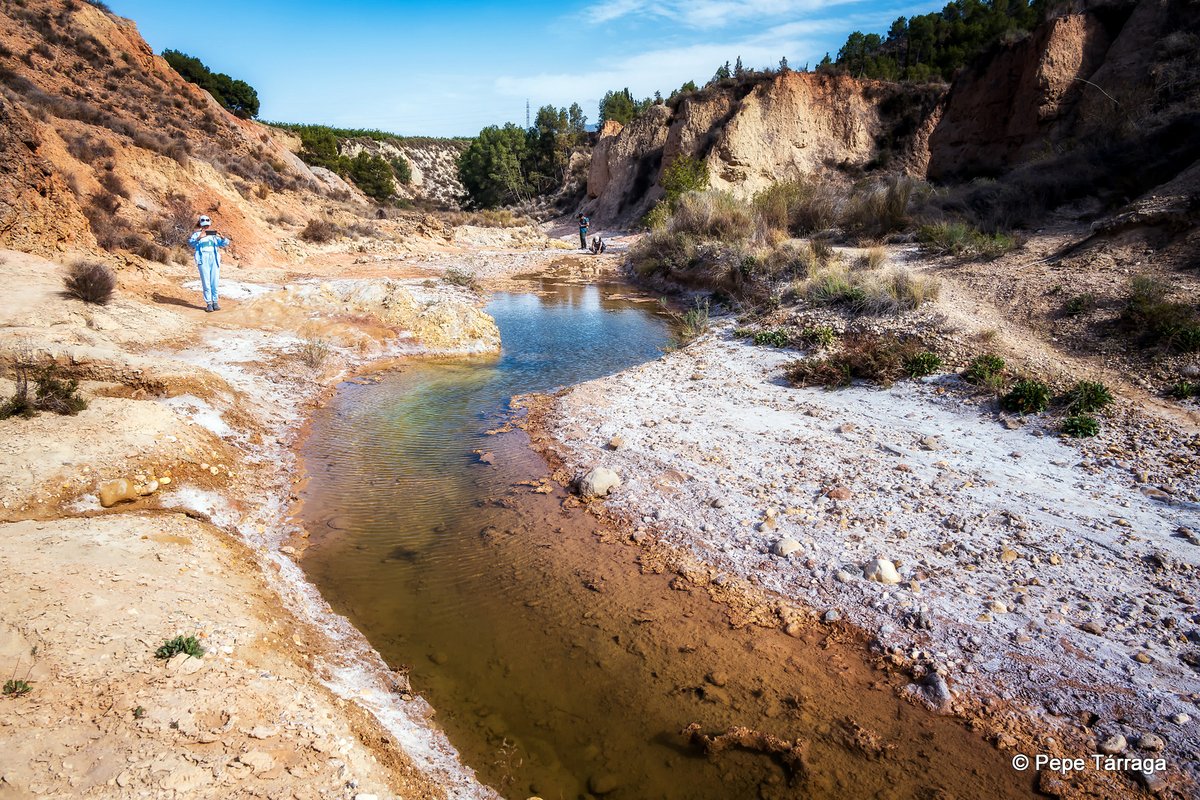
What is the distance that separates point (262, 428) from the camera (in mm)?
8016

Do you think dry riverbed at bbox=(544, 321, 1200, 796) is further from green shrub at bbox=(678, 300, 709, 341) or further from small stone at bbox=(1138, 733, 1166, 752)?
green shrub at bbox=(678, 300, 709, 341)

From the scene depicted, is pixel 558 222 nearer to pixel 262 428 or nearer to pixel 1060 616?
pixel 262 428

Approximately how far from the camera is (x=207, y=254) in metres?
11.6

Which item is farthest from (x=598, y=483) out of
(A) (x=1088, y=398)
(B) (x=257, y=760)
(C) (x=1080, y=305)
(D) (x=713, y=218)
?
(D) (x=713, y=218)

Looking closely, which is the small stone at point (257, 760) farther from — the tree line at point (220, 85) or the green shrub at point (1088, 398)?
the tree line at point (220, 85)

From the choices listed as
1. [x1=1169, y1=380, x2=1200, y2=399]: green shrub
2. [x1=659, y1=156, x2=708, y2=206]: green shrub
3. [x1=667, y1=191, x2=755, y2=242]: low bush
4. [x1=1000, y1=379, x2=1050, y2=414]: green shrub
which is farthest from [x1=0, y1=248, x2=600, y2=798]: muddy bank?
[x1=659, y1=156, x2=708, y2=206]: green shrub

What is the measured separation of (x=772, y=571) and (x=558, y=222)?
1926 inches

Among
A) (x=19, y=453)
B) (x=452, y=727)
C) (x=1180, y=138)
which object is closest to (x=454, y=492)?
(x=452, y=727)

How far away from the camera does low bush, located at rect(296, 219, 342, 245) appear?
24344 millimetres

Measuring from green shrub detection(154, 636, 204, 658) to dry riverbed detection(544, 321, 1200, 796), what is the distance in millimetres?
3597

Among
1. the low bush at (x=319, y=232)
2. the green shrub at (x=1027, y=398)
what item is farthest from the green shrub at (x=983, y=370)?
the low bush at (x=319, y=232)

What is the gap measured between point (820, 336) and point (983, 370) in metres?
2.93

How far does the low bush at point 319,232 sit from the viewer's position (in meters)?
24.3

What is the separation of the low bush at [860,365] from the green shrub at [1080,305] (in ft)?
7.27
